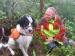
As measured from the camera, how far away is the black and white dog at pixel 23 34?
4.45 meters

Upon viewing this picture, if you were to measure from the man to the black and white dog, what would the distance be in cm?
58

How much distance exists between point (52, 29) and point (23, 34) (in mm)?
1059

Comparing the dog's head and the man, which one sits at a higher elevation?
the dog's head

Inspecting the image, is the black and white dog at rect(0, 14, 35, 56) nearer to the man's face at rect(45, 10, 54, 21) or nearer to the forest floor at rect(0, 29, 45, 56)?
the forest floor at rect(0, 29, 45, 56)

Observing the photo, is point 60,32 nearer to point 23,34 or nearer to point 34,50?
point 34,50

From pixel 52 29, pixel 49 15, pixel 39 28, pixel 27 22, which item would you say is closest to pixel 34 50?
pixel 39 28

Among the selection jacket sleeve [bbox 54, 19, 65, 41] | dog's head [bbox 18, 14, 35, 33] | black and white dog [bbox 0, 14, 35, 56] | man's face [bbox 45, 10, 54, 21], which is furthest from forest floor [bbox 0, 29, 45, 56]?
dog's head [bbox 18, 14, 35, 33]

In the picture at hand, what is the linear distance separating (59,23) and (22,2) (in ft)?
22.2

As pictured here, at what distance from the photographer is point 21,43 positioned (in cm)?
499

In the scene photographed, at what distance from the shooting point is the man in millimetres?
5402

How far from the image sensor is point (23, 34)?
481 centimetres

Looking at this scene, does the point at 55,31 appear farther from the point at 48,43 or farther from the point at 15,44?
the point at 15,44

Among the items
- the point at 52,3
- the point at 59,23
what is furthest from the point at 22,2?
the point at 59,23

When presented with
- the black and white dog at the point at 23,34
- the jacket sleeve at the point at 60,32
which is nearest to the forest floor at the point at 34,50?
the black and white dog at the point at 23,34
